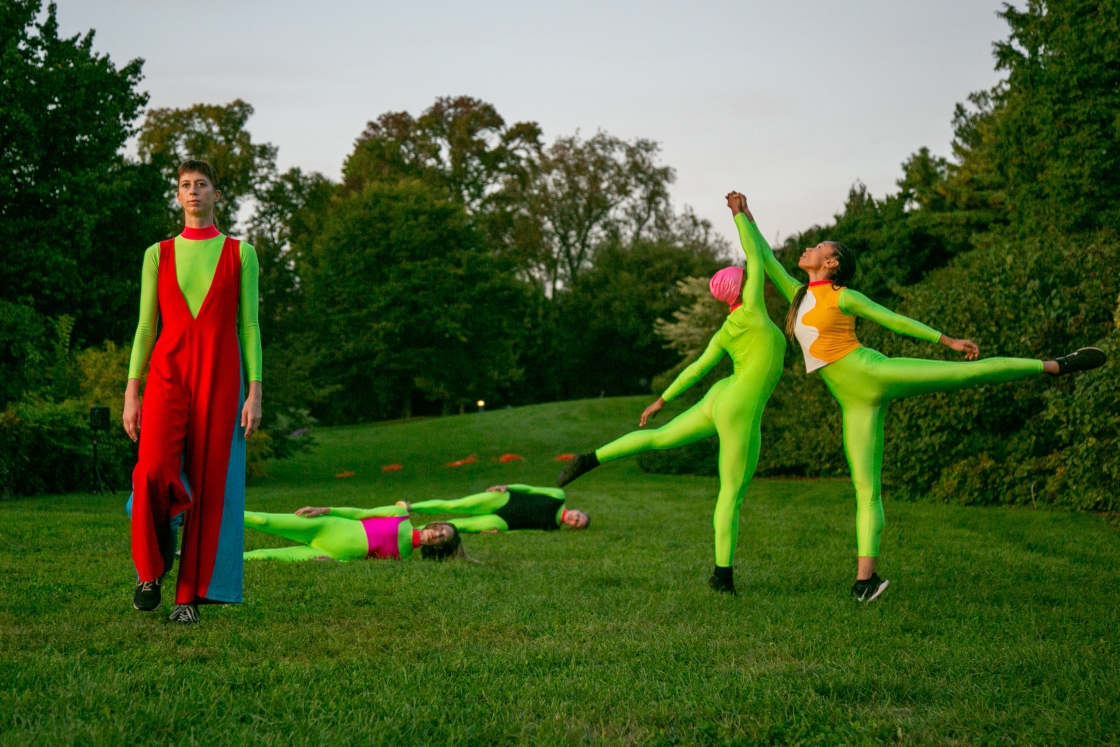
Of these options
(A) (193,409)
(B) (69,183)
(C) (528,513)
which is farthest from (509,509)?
(B) (69,183)

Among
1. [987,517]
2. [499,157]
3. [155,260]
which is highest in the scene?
[499,157]

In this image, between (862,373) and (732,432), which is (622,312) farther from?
(862,373)

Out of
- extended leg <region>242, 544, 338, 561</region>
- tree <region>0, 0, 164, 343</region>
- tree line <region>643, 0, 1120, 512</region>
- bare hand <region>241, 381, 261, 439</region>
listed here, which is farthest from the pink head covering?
tree <region>0, 0, 164, 343</region>

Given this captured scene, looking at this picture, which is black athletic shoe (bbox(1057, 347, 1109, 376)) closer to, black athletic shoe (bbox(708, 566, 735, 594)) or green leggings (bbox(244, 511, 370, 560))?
black athletic shoe (bbox(708, 566, 735, 594))

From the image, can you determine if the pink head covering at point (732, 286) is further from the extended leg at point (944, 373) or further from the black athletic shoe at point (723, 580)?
the black athletic shoe at point (723, 580)

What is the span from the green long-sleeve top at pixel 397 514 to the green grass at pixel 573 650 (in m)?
0.74

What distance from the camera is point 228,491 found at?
5312 millimetres

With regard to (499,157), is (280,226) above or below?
below

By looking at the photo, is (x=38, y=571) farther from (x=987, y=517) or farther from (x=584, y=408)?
(x=584, y=408)

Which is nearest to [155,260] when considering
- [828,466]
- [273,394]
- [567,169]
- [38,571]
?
[38,571]

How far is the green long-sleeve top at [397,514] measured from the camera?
28.8 feet

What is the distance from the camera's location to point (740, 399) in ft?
22.4

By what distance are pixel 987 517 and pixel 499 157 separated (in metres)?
42.4

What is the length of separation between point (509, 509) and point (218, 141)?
1498 inches
